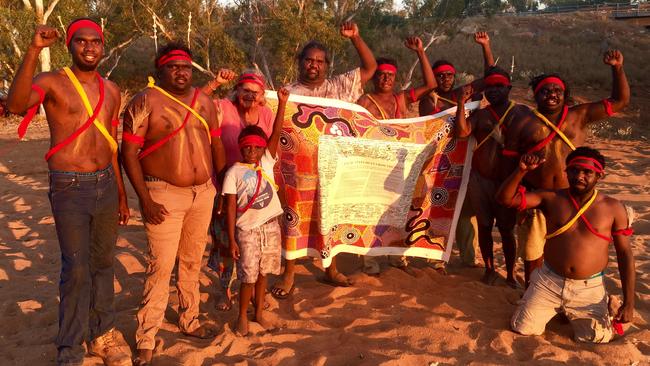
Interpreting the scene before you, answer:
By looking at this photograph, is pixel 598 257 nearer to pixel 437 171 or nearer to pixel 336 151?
pixel 437 171

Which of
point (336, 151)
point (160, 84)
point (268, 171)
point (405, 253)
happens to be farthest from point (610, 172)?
point (160, 84)

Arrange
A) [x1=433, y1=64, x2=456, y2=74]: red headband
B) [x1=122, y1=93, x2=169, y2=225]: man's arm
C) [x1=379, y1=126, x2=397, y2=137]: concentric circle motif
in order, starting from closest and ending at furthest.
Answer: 1. [x1=122, y1=93, x2=169, y2=225]: man's arm
2. [x1=379, y1=126, x2=397, y2=137]: concentric circle motif
3. [x1=433, y1=64, x2=456, y2=74]: red headband

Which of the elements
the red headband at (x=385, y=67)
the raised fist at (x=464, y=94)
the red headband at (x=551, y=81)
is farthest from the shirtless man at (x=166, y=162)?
the red headband at (x=551, y=81)

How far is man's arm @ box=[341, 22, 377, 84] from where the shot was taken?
15.8 feet

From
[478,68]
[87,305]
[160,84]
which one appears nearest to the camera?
[87,305]

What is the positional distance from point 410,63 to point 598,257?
972 inches

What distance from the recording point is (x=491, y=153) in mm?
4668

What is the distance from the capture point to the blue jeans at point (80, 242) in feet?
10.4

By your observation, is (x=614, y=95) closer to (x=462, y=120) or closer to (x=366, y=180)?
(x=462, y=120)

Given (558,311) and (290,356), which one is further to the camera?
(558,311)

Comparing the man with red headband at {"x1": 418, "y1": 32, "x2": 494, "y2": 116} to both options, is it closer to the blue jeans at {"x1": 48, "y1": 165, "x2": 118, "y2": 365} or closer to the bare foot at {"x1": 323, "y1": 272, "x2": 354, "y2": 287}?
the bare foot at {"x1": 323, "y1": 272, "x2": 354, "y2": 287}

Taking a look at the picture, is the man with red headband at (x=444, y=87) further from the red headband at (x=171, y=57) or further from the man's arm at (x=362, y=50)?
the red headband at (x=171, y=57)

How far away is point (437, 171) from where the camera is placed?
15.8ft

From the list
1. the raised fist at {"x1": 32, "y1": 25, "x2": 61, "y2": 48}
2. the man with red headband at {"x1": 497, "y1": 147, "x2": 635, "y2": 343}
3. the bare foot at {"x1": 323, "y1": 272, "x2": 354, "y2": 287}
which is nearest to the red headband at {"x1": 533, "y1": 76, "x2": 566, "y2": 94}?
the man with red headband at {"x1": 497, "y1": 147, "x2": 635, "y2": 343}
